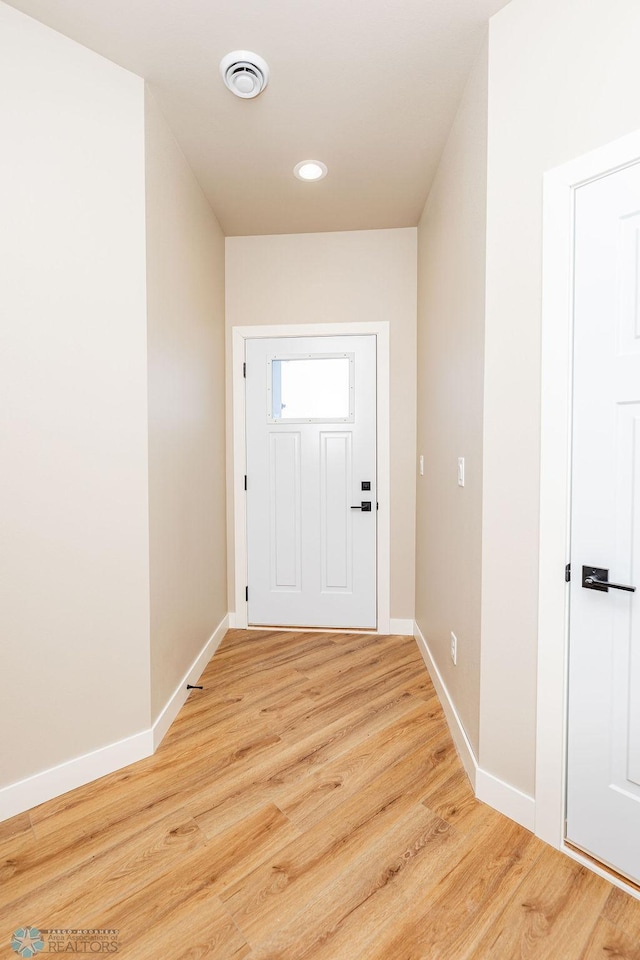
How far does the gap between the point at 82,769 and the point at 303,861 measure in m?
0.92

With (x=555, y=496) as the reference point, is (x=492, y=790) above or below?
below

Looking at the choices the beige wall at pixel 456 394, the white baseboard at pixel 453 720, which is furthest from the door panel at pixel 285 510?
the white baseboard at pixel 453 720

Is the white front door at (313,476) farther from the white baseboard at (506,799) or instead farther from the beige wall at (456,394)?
the white baseboard at (506,799)

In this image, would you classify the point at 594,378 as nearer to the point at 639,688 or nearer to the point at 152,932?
the point at 639,688

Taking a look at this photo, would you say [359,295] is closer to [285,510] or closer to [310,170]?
[310,170]

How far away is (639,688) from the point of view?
4.32 feet

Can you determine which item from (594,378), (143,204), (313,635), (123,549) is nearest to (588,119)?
(594,378)

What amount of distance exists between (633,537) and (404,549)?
1913 millimetres

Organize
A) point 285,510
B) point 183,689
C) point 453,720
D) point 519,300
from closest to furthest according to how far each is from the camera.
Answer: point 519,300 < point 453,720 < point 183,689 < point 285,510

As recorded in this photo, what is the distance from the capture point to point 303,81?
73.7 inches

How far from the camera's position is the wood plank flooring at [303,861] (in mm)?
1210

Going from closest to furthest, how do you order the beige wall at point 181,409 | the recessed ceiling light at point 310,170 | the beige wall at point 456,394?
the beige wall at point 456,394
the beige wall at point 181,409
the recessed ceiling light at point 310,170

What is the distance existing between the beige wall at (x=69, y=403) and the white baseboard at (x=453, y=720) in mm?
1309

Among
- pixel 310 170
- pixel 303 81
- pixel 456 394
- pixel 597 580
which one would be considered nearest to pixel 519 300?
pixel 456 394
